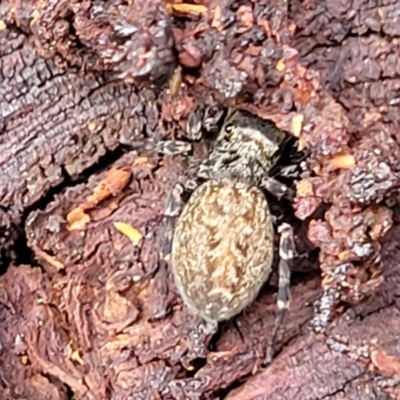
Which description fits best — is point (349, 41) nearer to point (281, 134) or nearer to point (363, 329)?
point (281, 134)

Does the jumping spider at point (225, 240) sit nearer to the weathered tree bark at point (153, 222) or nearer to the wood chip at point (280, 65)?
the weathered tree bark at point (153, 222)

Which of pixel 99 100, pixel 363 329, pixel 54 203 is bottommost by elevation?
pixel 363 329

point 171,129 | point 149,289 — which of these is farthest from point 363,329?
point 171,129

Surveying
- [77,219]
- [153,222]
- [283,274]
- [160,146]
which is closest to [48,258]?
[77,219]

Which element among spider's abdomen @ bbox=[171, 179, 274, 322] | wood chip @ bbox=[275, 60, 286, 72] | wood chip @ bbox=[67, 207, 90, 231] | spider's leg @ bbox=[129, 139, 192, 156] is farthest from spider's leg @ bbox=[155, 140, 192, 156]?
wood chip @ bbox=[275, 60, 286, 72]

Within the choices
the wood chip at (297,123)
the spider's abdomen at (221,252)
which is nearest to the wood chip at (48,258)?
the spider's abdomen at (221,252)
